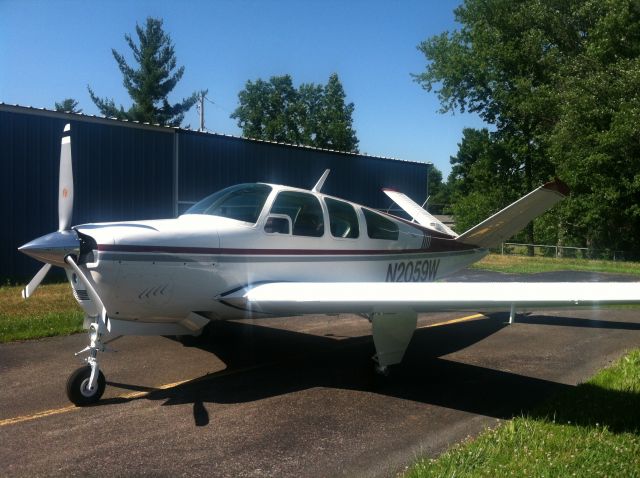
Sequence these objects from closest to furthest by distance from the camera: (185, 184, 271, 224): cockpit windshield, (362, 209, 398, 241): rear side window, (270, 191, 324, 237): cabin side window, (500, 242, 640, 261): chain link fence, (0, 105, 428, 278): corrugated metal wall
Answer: (185, 184, 271, 224): cockpit windshield → (270, 191, 324, 237): cabin side window → (362, 209, 398, 241): rear side window → (0, 105, 428, 278): corrugated metal wall → (500, 242, 640, 261): chain link fence

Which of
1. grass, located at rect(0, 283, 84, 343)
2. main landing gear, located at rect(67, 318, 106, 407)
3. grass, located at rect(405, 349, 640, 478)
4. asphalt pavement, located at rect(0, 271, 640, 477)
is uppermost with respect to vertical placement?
main landing gear, located at rect(67, 318, 106, 407)

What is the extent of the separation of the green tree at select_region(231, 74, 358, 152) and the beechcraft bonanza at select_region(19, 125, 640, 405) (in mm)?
61769

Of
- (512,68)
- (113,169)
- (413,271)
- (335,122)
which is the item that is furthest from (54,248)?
(335,122)

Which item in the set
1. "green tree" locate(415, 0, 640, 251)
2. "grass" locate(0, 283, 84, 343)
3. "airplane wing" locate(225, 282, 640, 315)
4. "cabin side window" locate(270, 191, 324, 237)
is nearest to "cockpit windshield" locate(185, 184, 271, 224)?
"cabin side window" locate(270, 191, 324, 237)

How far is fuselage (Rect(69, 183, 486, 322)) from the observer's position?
5297mm

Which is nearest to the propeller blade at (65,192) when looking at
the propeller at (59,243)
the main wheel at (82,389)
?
the propeller at (59,243)

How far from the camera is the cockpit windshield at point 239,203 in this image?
6414 mm

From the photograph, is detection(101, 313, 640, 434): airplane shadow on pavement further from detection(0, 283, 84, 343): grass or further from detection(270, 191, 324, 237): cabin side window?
detection(0, 283, 84, 343): grass

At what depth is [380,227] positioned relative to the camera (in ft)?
26.0

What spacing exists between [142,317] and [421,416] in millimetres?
2962

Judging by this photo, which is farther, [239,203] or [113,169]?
[113,169]

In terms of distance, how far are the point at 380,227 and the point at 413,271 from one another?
1.14 metres

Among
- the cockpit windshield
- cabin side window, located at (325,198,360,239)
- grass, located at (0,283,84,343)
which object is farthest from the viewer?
grass, located at (0,283,84,343)

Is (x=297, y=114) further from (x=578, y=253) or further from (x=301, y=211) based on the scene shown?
(x=301, y=211)
